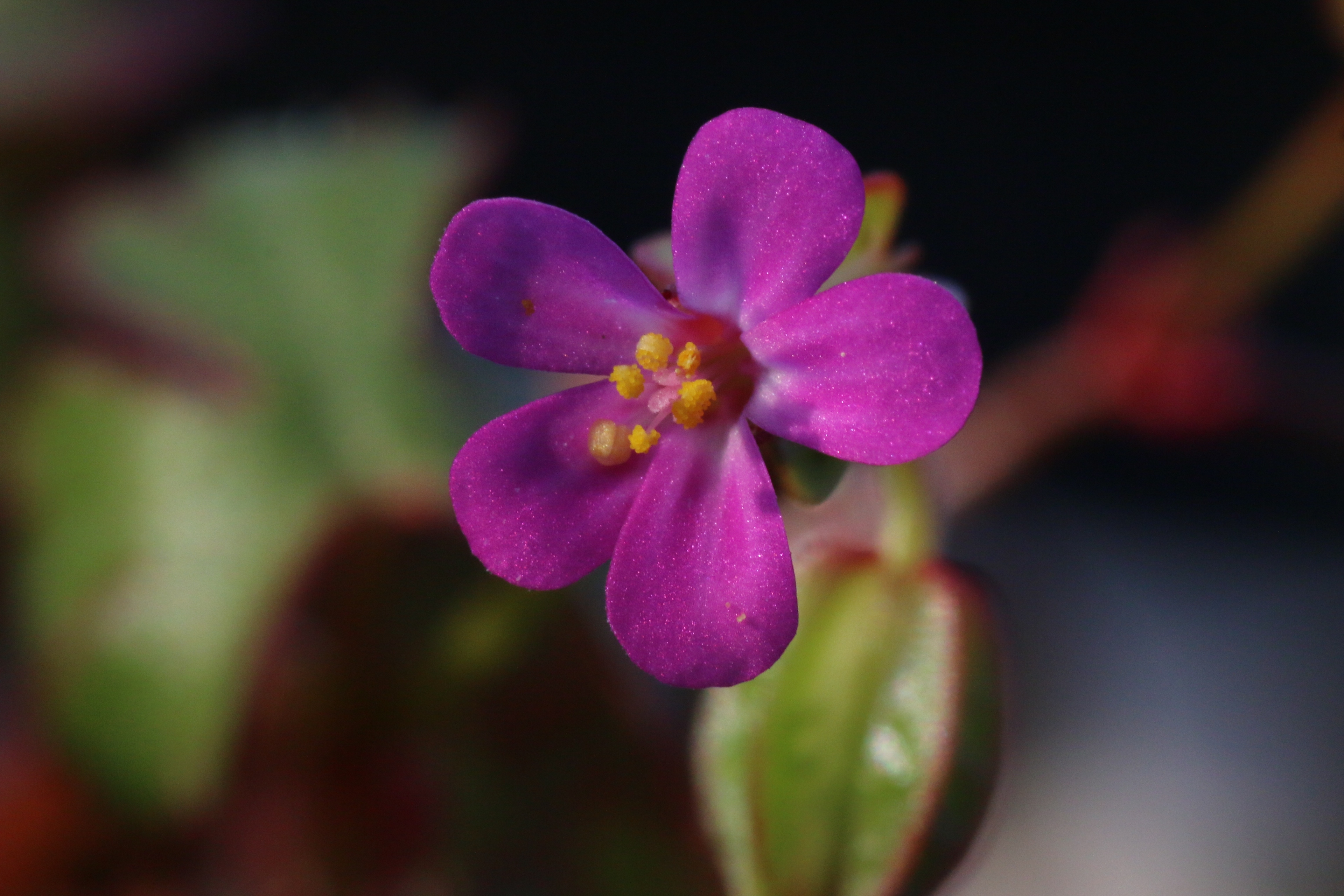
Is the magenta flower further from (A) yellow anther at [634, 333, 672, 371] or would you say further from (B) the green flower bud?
(B) the green flower bud

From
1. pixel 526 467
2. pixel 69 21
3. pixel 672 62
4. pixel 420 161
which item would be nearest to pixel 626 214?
pixel 672 62

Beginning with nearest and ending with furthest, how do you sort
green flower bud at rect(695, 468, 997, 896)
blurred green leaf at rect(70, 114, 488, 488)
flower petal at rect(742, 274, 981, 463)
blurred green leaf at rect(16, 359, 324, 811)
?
flower petal at rect(742, 274, 981, 463)
green flower bud at rect(695, 468, 997, 896)
blurred green leaf at rect(16, 359, 324, 811)
blurred green leaf at rect(70, 114, 488, 488)

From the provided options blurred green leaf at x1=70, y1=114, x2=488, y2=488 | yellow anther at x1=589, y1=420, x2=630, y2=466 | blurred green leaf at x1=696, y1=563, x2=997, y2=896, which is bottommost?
blurred green leaf at x1=70, y1=114, x2=488, y2=488

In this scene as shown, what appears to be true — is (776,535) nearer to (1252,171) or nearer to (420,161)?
(420,161)

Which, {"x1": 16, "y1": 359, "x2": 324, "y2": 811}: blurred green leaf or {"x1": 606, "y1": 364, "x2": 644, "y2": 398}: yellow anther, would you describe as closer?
{"x1": 606, "y1": 364, "x2": 644, "y2": 398}: yellow anther

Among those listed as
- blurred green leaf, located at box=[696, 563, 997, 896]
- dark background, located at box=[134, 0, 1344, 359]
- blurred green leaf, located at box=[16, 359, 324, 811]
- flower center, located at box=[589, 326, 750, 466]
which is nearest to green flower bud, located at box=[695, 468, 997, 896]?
blurred green leaf, located at box=[696, 563, 997, 896]

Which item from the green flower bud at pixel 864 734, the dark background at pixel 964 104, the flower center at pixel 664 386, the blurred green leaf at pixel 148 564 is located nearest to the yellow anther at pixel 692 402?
the flower center at pixel 664 386
